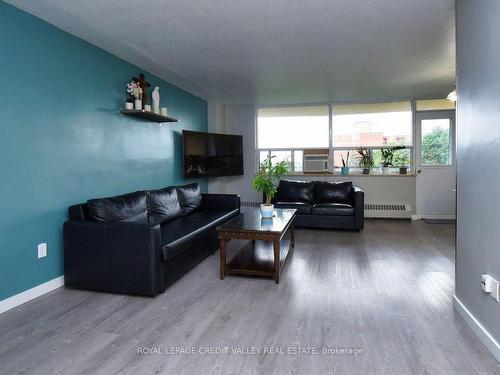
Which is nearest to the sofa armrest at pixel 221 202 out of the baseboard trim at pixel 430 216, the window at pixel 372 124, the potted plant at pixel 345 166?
the potted plant at pixel 345 166

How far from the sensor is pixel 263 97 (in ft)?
19.9

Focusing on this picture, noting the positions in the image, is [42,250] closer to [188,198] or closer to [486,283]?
[188,198]

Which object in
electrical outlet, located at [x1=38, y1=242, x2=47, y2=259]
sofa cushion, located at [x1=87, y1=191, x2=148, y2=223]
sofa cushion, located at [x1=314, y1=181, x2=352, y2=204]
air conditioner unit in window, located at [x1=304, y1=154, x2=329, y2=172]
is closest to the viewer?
electrical outlet, located at [x1=38, y1=242, x2=47, y2=259]

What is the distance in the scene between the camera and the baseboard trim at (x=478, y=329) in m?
1.76

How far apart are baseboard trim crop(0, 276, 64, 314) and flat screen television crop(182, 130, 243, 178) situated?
2.41 meters

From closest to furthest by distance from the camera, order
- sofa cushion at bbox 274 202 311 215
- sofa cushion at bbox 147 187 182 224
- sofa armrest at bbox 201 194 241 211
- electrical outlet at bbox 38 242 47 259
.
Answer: electrical outlet at bbox 38 242 47 259, sofa cushion at bbox 147 187 182 224, sofa armrest at bbox 201 194 241 211, sofa cushion at bbox 274 202 311 215

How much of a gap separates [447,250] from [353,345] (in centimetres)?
277

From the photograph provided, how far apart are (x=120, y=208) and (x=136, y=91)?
146 cm

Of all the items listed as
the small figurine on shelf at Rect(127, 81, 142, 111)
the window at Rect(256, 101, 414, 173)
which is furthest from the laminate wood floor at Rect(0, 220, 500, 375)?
the window at Rect(256, 101, 414, 173)

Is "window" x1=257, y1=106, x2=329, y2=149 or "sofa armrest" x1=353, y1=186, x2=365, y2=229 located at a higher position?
"window" x1=257, y1=106, x2=329, y2=149

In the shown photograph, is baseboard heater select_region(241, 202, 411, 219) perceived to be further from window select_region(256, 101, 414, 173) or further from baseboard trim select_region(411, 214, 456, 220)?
window select_region(256, 101, 414, 173)

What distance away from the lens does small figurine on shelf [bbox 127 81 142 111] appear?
365cm

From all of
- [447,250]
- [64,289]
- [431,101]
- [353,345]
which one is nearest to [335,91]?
[431,101]

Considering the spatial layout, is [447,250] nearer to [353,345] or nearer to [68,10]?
[353,345]
